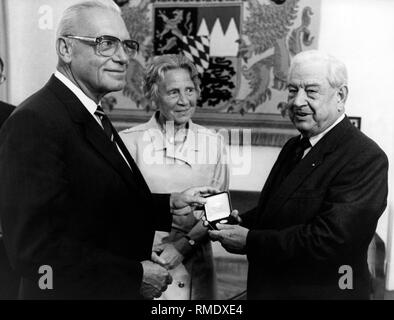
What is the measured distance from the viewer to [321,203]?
0.85m

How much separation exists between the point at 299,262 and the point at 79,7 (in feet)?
2.28

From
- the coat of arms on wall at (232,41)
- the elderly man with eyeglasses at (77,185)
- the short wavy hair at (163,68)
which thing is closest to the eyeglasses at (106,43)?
the elderly man with eyeglasses at (77,185)

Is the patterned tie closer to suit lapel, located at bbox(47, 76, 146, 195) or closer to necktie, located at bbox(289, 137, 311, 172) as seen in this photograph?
suit lapel, located at bbox(47, 76, 146, 195)

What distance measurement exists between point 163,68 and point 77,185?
0.44 metres

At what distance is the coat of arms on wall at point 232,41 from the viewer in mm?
1097

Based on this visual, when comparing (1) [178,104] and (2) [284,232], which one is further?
(1) [178,104]

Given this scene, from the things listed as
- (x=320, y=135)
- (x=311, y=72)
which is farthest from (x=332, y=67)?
(x=320, y=135)

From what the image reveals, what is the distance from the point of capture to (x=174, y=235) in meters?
1.13

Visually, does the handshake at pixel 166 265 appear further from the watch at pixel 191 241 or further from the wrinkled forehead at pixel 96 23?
the wrinkled forehead at pixel 96 23

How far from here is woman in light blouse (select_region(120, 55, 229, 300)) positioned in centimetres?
107

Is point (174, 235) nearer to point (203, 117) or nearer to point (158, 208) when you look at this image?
point (158, 208)
